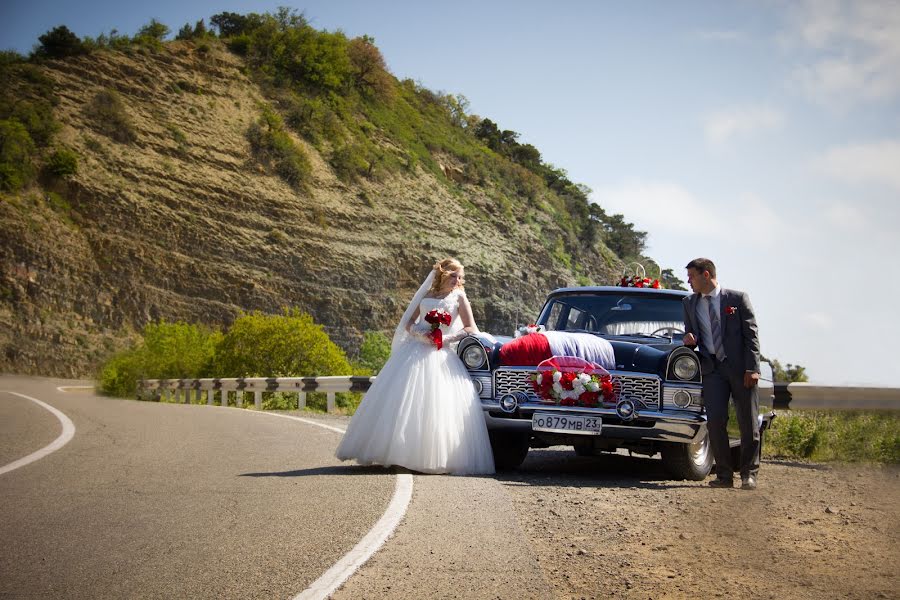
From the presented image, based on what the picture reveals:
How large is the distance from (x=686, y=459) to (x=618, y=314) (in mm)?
1849

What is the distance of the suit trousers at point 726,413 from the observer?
7875 millimetres

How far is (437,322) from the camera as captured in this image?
8750 mm

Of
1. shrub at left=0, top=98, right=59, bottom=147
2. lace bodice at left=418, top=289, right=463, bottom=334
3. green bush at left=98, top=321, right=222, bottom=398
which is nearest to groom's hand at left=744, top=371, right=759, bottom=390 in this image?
lace bodice at left=418, top=289, right=463, bottom=334

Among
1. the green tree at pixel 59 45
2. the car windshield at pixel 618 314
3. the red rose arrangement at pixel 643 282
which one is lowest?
the car windshield at pixel 618 314

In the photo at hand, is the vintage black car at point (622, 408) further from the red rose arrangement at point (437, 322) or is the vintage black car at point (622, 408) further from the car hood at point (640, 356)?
the red rose arrangement at point (437, 322)

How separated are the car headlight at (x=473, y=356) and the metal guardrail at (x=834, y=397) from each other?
14.6ft

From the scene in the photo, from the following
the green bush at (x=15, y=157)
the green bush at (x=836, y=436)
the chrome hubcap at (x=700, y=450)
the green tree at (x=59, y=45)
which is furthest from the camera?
the green tree at (x=59, y=45)

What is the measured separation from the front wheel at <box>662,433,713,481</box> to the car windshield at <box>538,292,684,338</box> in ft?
4.29

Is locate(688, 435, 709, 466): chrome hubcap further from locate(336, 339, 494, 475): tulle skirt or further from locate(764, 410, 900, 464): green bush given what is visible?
locate(764, 410, 900, 464): green bush

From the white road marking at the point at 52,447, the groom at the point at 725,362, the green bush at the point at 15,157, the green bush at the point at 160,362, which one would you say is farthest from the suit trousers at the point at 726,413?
the green bush at the point at 15,157

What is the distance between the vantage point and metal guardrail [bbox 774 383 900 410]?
9.96 m

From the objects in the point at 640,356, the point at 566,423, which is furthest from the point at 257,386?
the point at 640,356

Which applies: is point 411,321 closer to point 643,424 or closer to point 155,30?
point 643,424

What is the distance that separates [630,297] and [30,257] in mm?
43936
